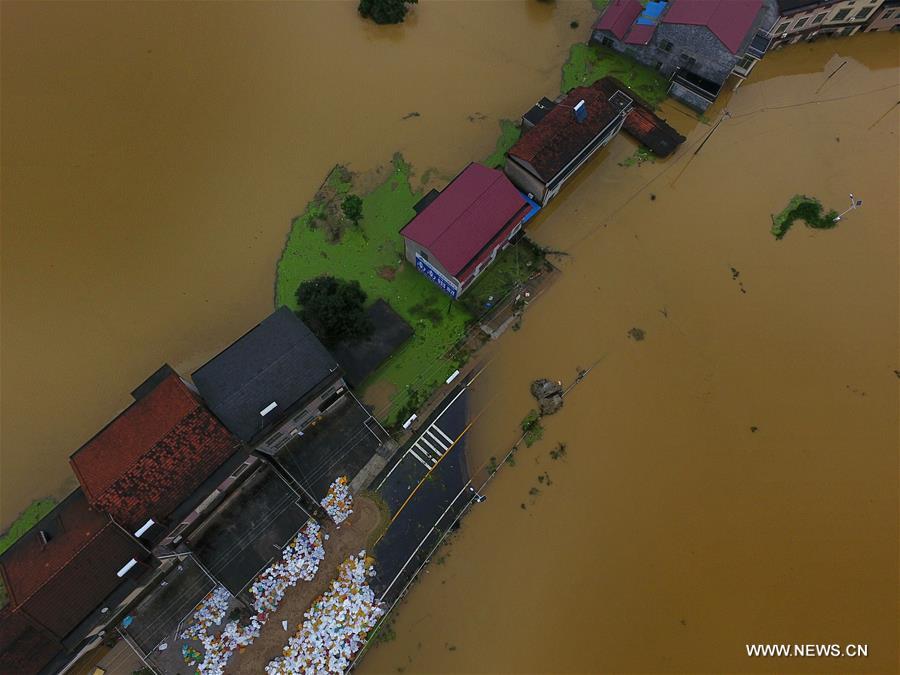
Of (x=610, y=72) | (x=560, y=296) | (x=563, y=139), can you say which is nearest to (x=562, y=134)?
(x=563, y=139)

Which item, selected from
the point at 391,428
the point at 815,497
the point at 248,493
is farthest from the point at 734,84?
the point at 248,493

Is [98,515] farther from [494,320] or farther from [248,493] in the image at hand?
[494,320]

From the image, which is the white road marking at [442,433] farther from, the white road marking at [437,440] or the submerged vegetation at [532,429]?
the submerged vegetation at [532,429]

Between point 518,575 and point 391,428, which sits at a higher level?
point 391,428

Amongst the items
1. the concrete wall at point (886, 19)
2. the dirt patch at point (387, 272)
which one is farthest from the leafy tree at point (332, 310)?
the concrete wall at point (886, 19)

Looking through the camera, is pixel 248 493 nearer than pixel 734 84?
Yes

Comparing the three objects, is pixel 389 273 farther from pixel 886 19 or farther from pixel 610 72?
pixel 886 19

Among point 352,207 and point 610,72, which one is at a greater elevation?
point 352,207
